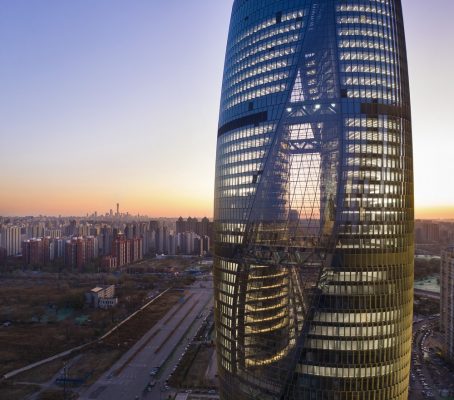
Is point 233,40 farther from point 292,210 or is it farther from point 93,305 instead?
point 93,305

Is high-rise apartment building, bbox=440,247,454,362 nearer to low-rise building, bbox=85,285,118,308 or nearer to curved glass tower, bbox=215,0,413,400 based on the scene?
curved glass tower, bbox=215,0,413,400

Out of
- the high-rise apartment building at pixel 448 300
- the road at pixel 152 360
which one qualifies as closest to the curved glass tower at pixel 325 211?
the road at pixel 152 360

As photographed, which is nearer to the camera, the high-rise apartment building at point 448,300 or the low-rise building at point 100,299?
the high-rise apartment building at point 448,300

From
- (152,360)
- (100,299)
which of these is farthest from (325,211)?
(100,299)

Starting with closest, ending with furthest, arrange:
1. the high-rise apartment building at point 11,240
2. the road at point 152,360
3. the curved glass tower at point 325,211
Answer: the curved glass tower at point 325,211
the road at point 152,360
the high-rise apartment building at point 11,240

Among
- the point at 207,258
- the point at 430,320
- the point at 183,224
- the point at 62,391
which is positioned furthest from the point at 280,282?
the point at 183,224

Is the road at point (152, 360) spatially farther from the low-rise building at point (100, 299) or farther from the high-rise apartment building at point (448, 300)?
the high-rise apartment building at point (448, 300)
